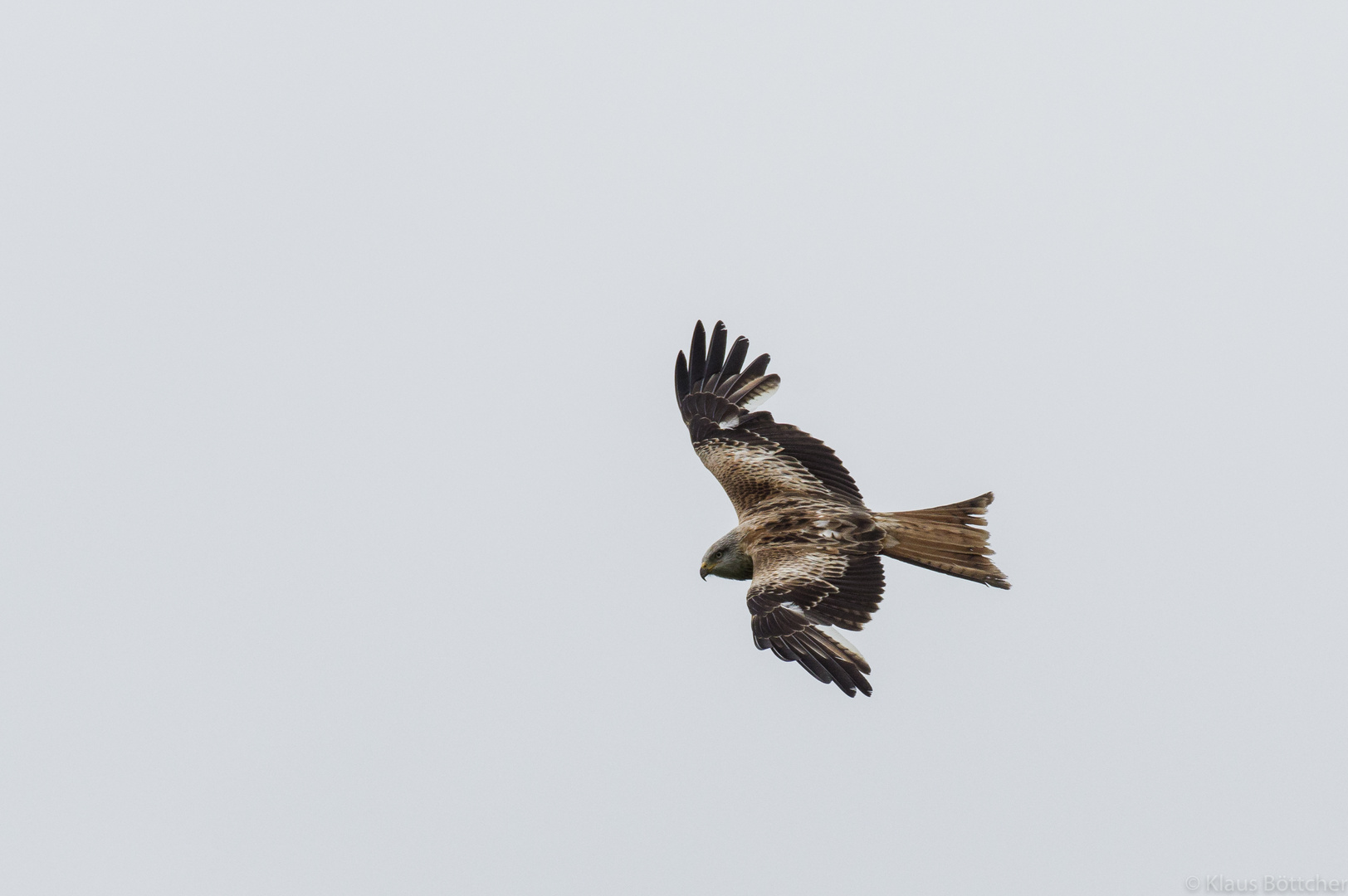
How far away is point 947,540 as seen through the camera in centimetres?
1264

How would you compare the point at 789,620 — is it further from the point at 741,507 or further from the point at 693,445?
the point at 693,445

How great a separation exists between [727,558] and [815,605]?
5.64 ft

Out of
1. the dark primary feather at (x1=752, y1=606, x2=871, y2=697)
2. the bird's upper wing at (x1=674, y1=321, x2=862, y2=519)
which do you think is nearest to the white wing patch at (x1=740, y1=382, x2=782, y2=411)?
the bird's upper wing at (x1=674, y1=321, x2=862, y2=519)

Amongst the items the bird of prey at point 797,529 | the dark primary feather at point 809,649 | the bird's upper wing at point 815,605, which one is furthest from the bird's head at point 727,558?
the dark primary feather at point 809,649

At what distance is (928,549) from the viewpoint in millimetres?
12648

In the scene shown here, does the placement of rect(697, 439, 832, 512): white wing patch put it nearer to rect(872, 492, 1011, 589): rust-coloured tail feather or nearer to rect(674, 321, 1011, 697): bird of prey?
rect(674, 321, 1011, 697): bird of prey

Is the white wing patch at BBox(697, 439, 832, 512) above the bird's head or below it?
above

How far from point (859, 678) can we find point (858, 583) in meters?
1.38

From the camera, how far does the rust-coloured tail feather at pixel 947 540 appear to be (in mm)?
12516

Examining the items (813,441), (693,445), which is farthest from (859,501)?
(693,445)

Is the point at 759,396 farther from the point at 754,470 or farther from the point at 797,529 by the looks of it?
the point at 797,529

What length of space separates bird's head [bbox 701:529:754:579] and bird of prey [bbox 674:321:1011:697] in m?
0.01

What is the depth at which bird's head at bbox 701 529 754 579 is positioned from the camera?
1324cm

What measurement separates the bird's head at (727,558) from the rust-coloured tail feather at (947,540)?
1.23 meters
